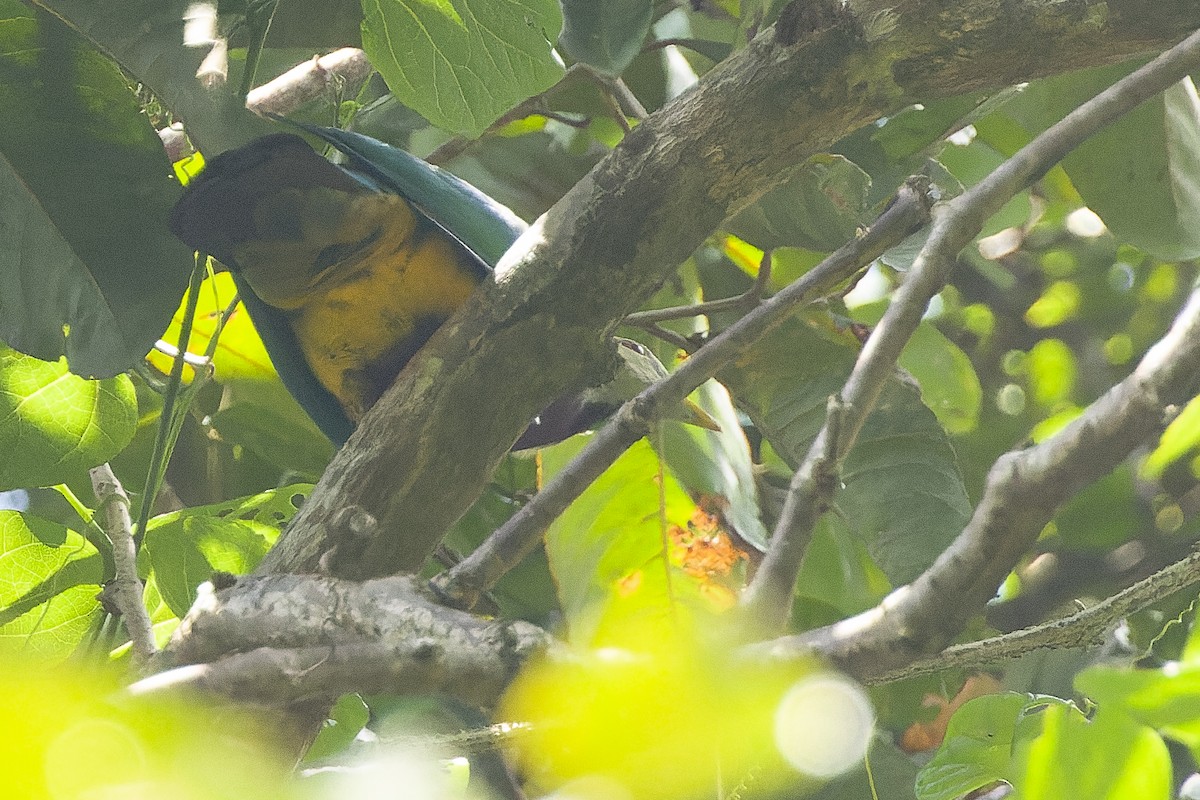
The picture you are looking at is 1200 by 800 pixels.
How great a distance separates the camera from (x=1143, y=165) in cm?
174

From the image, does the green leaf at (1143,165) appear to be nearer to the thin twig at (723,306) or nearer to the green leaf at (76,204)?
the thin twig at (723,306)

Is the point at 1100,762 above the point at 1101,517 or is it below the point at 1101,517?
above

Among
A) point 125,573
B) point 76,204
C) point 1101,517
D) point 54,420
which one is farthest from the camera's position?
point 1101,517

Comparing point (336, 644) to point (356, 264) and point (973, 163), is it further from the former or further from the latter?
point (973, 163)

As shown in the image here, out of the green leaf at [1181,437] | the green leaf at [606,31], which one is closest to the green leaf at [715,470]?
the green leaf at [606,31]

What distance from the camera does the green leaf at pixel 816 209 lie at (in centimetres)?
179

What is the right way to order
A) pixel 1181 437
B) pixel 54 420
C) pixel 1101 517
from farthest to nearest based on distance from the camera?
pixel 1101 517
pixel 54 420
pixel 1181 437

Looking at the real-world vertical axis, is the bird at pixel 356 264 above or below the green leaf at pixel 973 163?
above

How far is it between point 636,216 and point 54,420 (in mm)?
793

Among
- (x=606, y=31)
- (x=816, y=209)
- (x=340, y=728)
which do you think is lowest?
(x=340, y=728)

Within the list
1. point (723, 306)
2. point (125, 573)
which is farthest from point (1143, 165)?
point (125, 573)

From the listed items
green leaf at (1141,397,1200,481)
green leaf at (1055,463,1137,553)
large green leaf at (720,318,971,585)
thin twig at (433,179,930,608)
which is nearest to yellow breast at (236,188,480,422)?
large green leaf at (720,318,971,585)

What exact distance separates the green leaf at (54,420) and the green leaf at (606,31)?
0.78m

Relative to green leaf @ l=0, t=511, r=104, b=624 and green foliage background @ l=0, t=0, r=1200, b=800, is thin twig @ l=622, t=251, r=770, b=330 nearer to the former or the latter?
green foliage background @ l=0, t=0, r=1200, b=800
